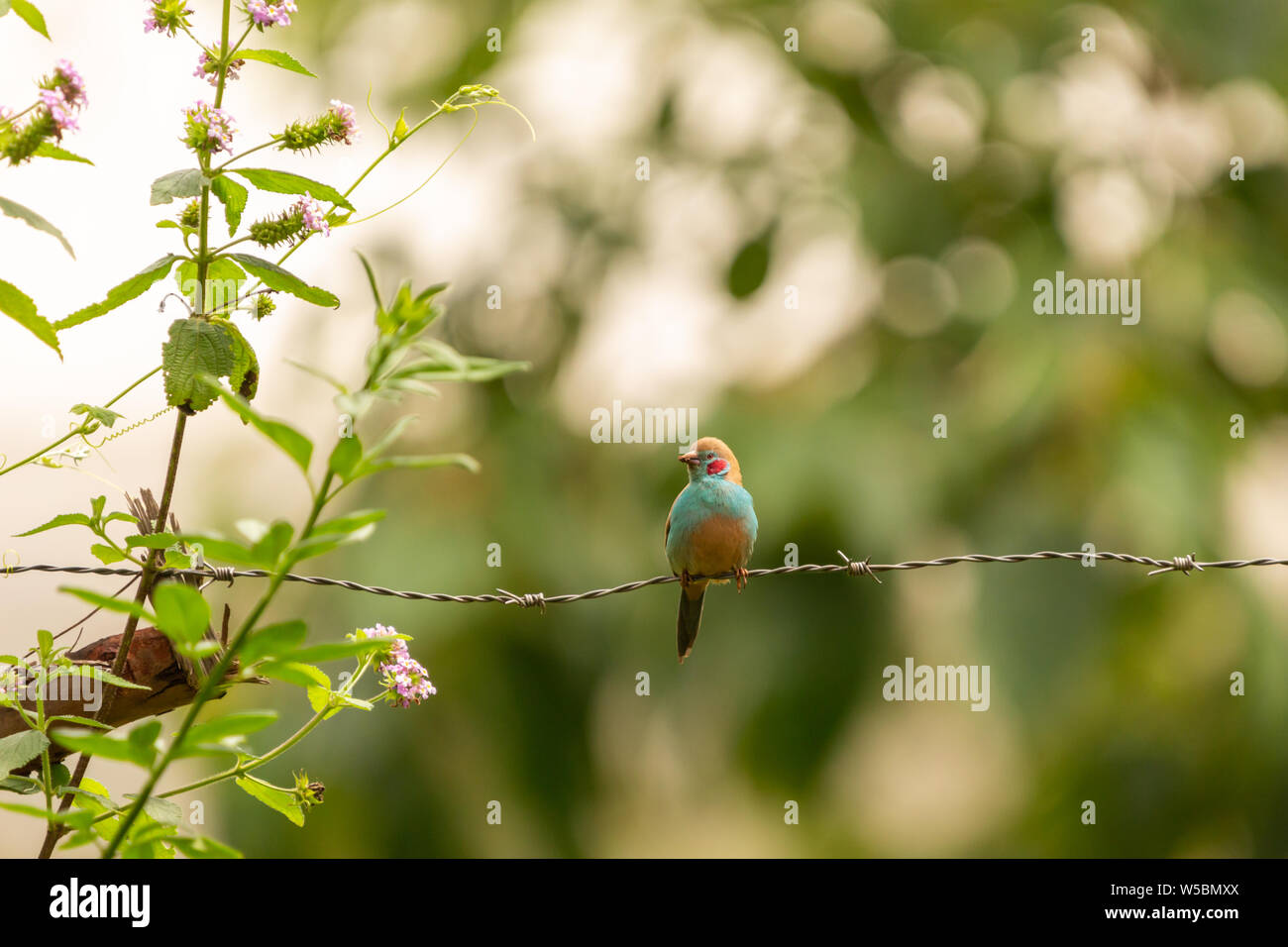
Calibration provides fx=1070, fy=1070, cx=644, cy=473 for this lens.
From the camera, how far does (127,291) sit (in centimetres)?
139

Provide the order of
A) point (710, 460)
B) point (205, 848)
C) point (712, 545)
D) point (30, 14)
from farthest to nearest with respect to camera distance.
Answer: point (710, 460), point (712, 545), point (30, 14), point (205, 848)

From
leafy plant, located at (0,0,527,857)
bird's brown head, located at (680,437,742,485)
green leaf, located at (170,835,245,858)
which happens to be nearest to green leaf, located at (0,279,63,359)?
leafy plant, located at (0,0,527,857)

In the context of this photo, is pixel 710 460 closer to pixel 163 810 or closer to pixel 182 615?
pixel 163 810

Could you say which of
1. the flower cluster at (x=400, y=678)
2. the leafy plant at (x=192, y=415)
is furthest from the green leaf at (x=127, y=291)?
the flower cluster at (x=400, y=678)

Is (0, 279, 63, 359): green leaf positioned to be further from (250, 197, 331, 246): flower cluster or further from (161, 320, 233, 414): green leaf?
(250, 197, 331, 246): flower cluster

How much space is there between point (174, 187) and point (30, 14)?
0.25 meters

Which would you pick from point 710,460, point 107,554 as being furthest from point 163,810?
point 710,460

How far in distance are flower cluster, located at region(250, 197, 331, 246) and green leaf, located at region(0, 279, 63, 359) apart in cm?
34

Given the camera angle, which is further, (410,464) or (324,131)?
(324,131)

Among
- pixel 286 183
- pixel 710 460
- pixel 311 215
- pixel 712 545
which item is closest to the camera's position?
pixel 286 183

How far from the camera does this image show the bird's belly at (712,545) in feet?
9.84

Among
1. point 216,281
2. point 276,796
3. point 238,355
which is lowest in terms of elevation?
point 276,796

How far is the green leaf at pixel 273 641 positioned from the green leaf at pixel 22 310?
61 cm

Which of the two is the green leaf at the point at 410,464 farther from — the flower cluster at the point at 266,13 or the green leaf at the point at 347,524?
the flower cluster at the point at 266,13
